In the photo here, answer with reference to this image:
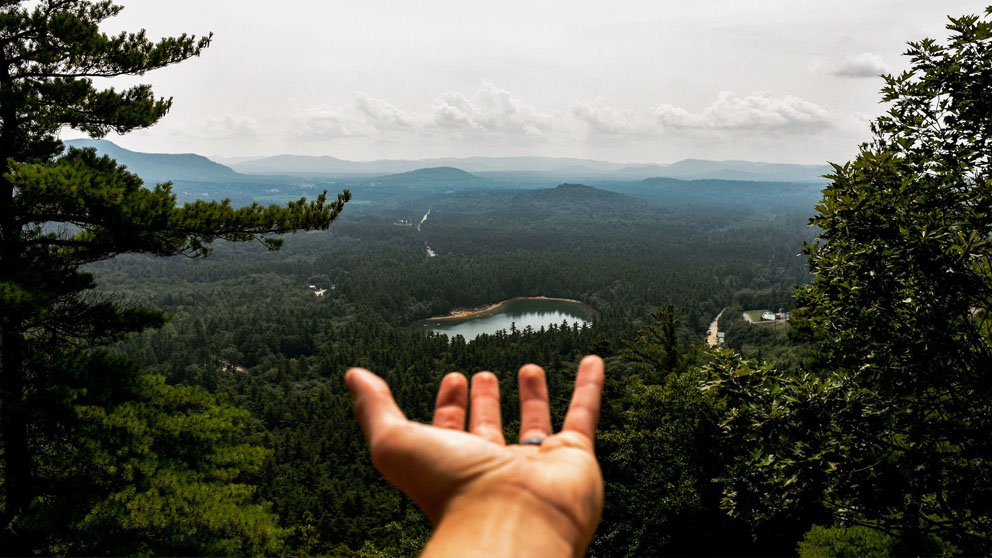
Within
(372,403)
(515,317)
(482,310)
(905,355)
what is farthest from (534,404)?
(482,310)

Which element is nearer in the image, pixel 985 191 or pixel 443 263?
pixel 985 191

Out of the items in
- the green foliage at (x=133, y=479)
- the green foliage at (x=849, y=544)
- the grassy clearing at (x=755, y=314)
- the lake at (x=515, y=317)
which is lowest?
the lake at (x=515, y=317)

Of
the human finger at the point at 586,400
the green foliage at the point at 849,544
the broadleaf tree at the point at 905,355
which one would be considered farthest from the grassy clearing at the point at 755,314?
the human finger at the point at 586,400

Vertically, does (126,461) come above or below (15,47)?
below

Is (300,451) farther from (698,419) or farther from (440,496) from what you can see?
(440,496)

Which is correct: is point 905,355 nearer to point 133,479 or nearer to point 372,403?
point 372,403

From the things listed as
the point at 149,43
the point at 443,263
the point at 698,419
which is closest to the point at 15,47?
the point at 149,43

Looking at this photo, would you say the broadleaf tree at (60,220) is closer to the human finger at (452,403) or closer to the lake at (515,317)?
the human finger at (452,403)
